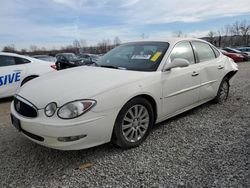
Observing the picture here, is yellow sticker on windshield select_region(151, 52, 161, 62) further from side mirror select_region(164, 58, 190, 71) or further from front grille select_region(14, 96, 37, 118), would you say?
front grille select_region(14, 96, 37, 118)

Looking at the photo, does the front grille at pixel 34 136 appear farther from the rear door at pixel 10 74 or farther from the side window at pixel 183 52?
the rear door at pixel 10 74

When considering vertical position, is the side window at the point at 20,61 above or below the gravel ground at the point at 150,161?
above

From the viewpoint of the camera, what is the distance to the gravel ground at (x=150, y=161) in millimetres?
2516

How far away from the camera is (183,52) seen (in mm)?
4094

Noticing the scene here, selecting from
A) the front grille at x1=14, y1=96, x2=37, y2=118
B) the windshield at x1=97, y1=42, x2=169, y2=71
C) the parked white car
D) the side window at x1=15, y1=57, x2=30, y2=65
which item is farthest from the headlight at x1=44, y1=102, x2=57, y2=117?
the side window at x1=15, y1=57, x2=30, y2=65

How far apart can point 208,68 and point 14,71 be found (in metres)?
4.86

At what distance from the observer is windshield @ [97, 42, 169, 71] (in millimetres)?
3633

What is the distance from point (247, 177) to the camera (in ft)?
8.19

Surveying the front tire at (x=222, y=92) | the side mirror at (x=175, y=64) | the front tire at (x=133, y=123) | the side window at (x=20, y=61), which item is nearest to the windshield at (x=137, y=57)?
the side mirror at (x=175, y=64)

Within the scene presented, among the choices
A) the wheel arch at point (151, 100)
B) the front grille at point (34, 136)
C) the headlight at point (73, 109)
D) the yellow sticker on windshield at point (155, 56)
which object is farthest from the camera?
the yellow sticker on windshield at point (155, 56)

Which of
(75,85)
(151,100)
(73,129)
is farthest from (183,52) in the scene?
(73,129)

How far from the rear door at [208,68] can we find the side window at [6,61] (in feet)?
15.7

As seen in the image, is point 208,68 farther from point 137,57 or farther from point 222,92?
point 137,57

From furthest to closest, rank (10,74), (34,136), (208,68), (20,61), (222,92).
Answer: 1. (20,61)
2. (10,74)
3. (222,92)
4. (208,68)
5. (34,136)
